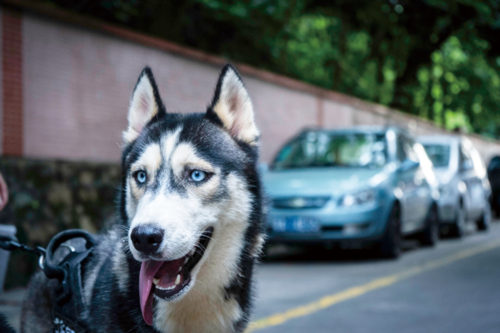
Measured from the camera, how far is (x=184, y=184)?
303cm

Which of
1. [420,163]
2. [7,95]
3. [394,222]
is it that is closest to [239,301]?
[7,95]

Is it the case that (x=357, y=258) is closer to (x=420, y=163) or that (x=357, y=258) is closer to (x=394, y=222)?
(x=394, y=222)

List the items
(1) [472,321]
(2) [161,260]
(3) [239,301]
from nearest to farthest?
(2) [161,260], (3) [239,301], (1) [472,321]

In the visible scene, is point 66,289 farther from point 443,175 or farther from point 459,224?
point 459,224

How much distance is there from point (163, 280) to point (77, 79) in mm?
9033

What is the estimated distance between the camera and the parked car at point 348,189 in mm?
10641

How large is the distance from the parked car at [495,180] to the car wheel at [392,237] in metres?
12.4

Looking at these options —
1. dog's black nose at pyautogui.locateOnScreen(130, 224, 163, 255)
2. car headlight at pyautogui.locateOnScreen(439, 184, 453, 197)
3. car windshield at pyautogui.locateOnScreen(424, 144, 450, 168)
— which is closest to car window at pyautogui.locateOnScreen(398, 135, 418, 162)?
car headlight at pyautogui.locateOnScreen(439, 184, 453, 197)

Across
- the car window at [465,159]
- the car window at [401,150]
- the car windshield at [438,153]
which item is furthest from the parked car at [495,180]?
the car window at [401,150]

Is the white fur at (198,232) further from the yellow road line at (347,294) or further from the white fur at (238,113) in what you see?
the yellow road line at (347,294)

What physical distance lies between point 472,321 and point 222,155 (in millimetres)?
4254

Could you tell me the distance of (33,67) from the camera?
10492 mm

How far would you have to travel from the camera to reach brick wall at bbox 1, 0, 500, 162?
10.2 metres

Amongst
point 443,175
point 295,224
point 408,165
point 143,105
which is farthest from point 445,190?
point 143,105
